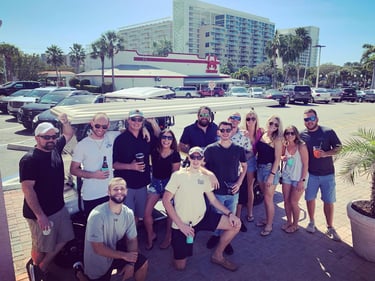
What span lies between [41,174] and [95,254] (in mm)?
1003

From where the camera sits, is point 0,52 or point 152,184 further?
point 0,52

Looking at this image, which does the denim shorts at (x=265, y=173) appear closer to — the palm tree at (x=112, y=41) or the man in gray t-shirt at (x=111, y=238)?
the man in gray t-shirt at (x=111, y=238)

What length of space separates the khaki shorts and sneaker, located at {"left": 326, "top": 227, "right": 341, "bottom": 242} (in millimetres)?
3741

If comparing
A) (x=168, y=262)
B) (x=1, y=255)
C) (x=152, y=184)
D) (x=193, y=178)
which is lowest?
(x=168, y=262)

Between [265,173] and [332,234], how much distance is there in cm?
137

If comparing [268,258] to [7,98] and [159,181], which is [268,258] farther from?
[7,98]

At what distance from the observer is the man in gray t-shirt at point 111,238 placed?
2793mm

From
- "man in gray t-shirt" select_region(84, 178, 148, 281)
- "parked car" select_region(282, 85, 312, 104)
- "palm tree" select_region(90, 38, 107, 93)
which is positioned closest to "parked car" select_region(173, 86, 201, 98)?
"parked car" select_region(282, 85, 312, 104)

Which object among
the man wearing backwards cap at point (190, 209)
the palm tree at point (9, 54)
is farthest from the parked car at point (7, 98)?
the palm tree at point (9, 54)

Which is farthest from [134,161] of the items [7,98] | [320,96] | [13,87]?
[320,96]

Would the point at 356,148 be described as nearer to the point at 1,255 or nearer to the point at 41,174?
the point at 41,174

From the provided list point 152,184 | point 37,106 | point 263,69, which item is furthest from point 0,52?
point 263,69

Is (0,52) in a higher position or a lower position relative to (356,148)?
higher

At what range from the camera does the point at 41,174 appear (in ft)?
9.71
